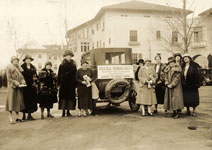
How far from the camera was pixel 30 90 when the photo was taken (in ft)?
28.2

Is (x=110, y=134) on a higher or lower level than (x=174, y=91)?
lower

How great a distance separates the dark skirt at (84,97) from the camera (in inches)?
348

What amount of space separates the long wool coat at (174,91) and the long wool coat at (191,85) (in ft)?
1.29

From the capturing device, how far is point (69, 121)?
26.2 ft

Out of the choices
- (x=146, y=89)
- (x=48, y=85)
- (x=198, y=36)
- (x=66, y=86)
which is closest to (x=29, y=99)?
(x=48, y=85)

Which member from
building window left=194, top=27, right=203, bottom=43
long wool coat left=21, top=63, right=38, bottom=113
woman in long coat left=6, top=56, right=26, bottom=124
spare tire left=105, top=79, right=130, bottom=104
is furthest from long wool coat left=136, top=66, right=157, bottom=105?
building window left=194, top=27, right=203, bottom=43

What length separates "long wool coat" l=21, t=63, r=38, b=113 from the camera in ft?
27.8

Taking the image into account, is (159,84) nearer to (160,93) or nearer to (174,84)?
(160,93)

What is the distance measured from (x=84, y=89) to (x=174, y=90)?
10.0 feet

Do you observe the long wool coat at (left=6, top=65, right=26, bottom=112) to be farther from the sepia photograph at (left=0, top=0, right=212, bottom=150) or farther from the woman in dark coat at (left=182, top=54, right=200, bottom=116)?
the woman in dark coat at (left=182, top=54, right=200, bottom=116)

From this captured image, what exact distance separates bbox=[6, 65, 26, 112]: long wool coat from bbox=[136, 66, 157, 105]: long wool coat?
3954 millimetres

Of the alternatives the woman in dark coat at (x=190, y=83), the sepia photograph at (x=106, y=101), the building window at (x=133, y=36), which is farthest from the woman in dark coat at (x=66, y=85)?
the building window at (x=133, y=36)

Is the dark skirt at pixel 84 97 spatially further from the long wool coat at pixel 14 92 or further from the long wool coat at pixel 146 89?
the long wool coat at pixel 14 92

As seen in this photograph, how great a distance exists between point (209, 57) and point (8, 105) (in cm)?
2644
